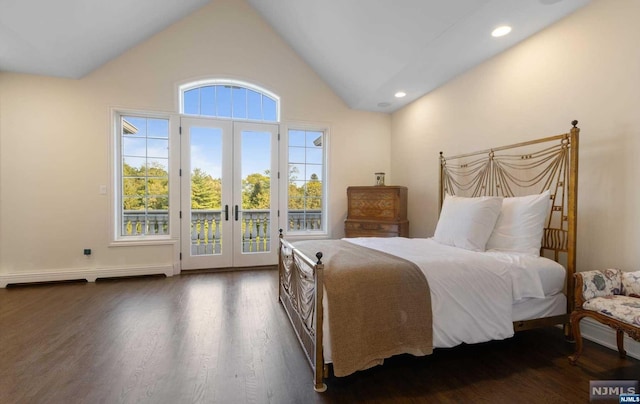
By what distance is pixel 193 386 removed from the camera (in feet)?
5.68

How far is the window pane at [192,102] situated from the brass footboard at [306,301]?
287cm

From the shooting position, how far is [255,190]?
15.7ft

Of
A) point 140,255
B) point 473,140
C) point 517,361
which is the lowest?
point 517,361

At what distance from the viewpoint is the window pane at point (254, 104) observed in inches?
188

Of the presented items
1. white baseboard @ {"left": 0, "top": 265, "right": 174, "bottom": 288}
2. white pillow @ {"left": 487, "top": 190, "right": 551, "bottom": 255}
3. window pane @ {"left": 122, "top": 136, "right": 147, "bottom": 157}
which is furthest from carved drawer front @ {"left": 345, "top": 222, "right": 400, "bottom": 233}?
window pane @ {"left": 122, "top": 136, "right": 147, "bottom": 157}

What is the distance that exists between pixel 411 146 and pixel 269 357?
3839mm

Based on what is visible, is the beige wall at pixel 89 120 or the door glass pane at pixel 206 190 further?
the door glass pane at pixel 206 190

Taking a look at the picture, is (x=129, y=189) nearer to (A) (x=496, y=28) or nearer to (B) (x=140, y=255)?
(B) (x=140, y=255)

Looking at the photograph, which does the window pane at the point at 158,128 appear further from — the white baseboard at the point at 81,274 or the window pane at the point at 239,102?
the white baseboard at the point at 81,274

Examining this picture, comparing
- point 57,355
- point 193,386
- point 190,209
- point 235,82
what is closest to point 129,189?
point 190,209

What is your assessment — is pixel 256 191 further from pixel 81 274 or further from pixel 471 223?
pixel 471 223

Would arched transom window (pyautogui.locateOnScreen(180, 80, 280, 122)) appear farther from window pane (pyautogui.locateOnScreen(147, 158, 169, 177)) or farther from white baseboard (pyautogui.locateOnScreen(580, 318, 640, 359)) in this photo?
white baseboard (pyautogui.locateOnScreen(580, 318, 640, 359))

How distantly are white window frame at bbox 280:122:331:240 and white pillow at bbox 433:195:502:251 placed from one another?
245cm

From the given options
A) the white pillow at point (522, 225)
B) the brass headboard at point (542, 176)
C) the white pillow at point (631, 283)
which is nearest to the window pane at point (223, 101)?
Result: the brass headboard at point (542, 176)
